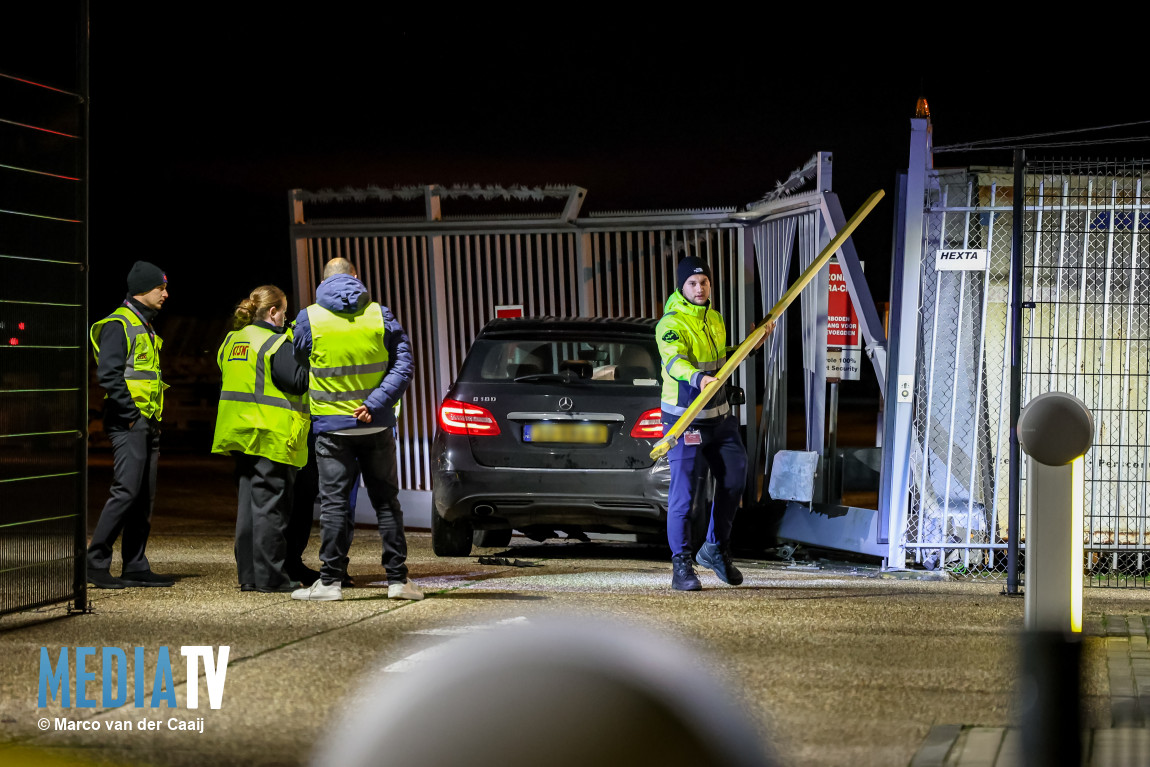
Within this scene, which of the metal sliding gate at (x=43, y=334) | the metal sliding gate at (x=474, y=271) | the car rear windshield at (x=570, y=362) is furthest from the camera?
the metal sliding gate at (x=474, y=271)

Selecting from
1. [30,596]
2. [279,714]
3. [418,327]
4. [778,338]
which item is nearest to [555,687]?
[279,714]

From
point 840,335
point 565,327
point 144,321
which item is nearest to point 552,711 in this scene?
point 144,321

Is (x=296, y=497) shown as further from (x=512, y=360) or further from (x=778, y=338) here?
(x=778, y=338)

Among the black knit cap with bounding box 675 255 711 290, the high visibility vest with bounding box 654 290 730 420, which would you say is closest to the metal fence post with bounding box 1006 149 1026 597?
the high visibility vest with bounding box 654 290 730 420

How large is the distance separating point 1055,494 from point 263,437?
5200 millimetres

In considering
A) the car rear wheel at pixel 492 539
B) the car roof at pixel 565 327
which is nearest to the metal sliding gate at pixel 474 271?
the car rear wheel at pixel 492 539

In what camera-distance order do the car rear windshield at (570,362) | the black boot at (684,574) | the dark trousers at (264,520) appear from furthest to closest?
1. the car rear windshield at (570,362)
2. the black boot at (684,574)
3. the dark trousers at (264,520)

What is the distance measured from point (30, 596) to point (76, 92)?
8.17 ft

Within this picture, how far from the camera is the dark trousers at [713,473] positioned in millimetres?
8594

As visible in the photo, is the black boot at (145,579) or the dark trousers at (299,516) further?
the dark trousers at (299,516)

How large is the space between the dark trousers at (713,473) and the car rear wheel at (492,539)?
3073 millimetres

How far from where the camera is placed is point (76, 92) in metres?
7.29

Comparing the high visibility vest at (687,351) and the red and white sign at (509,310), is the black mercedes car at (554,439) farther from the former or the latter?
the red and white sign at (509,310)

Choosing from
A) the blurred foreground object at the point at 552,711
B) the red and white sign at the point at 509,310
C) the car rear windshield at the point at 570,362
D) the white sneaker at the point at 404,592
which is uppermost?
the red and white sign at the point at 509,310
